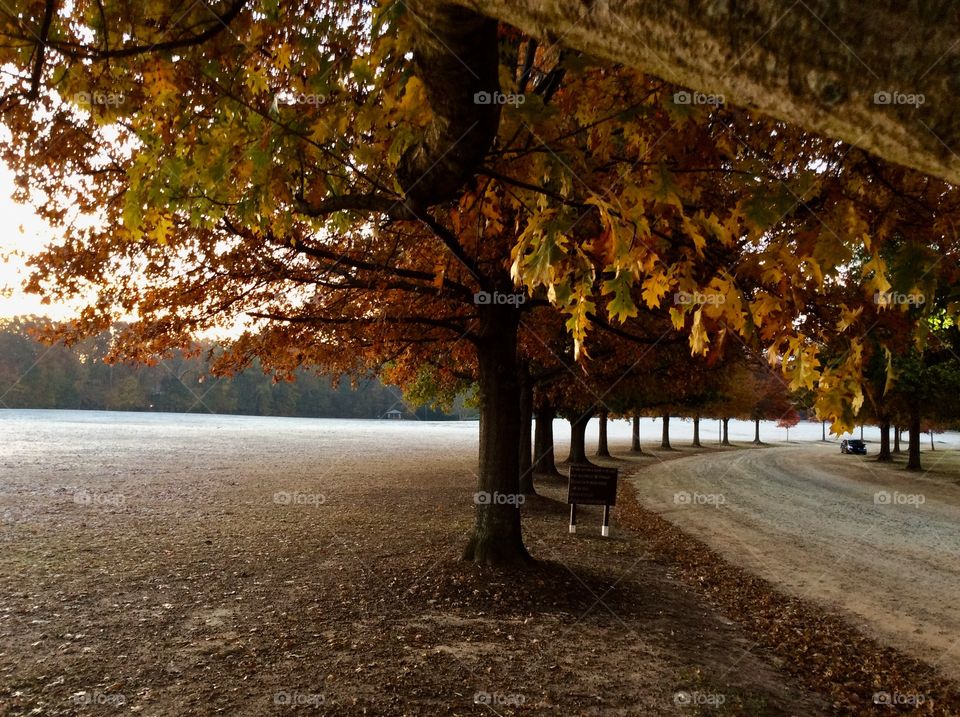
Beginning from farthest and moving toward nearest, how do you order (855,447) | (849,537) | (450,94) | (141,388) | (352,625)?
(141,388) → (855,447) → (849,537) → (352,625) → (450,94)

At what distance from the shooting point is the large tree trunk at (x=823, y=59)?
4.01ft

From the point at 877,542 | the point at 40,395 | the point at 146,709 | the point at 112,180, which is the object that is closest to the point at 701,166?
the point at 146,709

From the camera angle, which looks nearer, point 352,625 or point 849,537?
point 352,625

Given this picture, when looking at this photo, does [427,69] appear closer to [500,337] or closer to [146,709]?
[146,709]

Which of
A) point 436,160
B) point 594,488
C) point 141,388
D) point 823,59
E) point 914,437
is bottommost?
point 914,437

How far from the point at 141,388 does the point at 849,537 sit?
11479 centimetres

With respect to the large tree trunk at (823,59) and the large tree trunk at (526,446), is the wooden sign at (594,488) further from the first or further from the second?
the large tree trunk at (823,59)

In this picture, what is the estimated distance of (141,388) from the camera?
108 metres

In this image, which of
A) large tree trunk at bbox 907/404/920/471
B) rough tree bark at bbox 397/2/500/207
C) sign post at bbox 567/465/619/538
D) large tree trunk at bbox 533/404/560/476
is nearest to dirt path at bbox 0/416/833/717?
sign post at bbox 567/465/619/538

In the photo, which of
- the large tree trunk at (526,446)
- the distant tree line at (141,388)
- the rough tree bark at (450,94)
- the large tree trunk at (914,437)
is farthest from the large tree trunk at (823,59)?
the distant tree line at (141,388)

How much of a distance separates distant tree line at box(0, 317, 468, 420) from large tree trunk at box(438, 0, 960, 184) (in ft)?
277

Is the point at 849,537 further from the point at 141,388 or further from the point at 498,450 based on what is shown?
the point at 141,388

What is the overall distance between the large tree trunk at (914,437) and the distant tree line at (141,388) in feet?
206

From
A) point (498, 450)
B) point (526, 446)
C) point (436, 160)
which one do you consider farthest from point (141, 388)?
point (436, 160)
